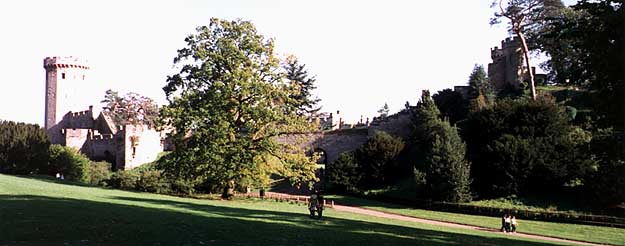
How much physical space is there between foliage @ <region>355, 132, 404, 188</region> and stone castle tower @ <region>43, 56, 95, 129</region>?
4394cm

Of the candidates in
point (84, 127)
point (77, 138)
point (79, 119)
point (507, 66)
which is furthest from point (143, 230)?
point (79, 119)

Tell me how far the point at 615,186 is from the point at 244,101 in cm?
2021

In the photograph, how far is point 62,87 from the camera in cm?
7262

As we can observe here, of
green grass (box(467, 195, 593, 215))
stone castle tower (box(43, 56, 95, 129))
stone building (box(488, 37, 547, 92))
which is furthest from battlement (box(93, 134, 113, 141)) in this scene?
green grass (box(467, 195, 593, 215))

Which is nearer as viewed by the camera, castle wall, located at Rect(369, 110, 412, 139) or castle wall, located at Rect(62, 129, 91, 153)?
castle wall, located at Rect(369, 110, 412, 139)

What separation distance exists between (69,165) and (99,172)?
8.79 ft

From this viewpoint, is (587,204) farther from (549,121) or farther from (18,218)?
(18,218)

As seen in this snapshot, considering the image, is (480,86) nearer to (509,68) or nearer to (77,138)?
(509,68)

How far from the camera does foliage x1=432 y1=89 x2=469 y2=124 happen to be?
160 feet

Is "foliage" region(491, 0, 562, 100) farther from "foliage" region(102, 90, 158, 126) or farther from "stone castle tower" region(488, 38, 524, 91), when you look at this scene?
"foliage" region(102, 90, 158, 126)

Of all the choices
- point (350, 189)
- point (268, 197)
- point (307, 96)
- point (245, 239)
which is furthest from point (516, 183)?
point (307, 96)

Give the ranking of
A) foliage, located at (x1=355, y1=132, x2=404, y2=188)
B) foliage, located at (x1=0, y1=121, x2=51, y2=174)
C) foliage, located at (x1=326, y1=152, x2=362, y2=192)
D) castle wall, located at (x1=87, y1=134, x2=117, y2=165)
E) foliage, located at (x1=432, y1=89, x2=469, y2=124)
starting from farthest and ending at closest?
castle wall, located at (x1=87, y1=134, x2=117, y2=165), foliage, located at (x1=432, y1=89, x2=469, y2=124), foliage, located at (x1=0, y1=121, x2=51, y2=174), foliage, located at (x1=355, y1=132, x2=404, y2=188), foliage, located at (x1=326, y1=152, x2=362, y2=192)

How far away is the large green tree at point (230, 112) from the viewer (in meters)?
30.7

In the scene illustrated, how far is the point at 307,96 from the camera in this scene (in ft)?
226
